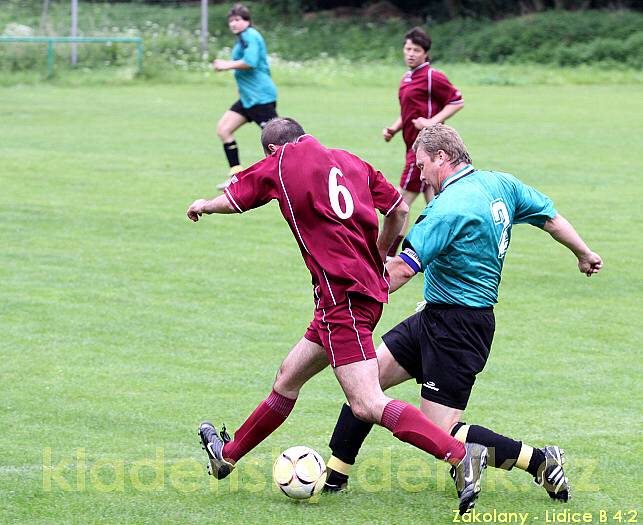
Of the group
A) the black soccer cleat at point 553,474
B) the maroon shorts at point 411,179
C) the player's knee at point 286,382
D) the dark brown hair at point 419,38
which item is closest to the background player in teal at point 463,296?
the black soccer cleat at point 553,474

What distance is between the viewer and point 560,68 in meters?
41.1

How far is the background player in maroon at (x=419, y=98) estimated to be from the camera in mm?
12594

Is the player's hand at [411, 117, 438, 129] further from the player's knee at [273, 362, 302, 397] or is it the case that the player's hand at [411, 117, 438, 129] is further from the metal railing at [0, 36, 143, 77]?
the metal railing at [0, 36, 143, 77]

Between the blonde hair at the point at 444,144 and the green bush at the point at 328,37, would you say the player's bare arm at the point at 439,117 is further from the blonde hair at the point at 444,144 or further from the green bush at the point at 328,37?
the green bush at the point at 328,37

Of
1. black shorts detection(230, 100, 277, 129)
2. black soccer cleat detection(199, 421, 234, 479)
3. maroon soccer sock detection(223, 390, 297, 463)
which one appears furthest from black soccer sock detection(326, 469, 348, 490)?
black shorts detection(230, 100, 277, 129)

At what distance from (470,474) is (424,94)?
784cm

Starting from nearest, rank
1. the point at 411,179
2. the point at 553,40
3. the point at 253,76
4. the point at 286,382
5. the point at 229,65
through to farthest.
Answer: the point at 286,382, the point at 411,179, the point at 229,65, the point at 253,76, the point at 553,40

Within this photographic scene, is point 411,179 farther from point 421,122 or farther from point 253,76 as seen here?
point 253,76

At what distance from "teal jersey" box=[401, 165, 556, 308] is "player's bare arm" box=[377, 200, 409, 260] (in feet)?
1.02

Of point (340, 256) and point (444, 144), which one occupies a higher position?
point (444, 144)

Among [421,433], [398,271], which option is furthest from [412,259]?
[421,433]

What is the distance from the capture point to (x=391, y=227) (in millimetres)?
6254

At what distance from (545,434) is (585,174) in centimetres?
1167

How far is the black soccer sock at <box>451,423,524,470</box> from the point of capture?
586cm
